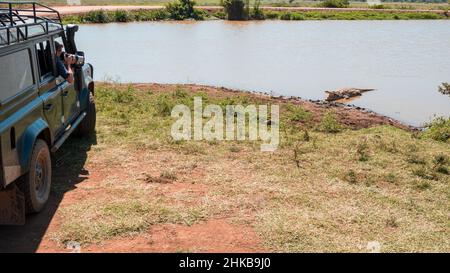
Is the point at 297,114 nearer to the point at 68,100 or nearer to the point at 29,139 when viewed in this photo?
the point at 68,100

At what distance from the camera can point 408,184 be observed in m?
7.05

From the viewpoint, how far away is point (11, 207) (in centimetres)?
486

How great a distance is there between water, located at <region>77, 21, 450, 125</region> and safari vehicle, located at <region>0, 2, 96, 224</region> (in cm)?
1003

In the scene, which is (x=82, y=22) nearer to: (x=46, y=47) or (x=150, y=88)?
(x=150, y=88)

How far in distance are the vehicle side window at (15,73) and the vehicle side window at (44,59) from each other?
415mm

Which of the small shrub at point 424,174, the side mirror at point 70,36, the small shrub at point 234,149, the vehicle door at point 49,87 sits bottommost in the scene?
the small shrub at point 424,174

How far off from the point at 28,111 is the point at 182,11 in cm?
4087

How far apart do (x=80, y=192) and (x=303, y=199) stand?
292 centimetres

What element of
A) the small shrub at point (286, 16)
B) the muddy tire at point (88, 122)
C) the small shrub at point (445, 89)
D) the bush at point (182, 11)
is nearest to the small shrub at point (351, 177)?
the muddy tire at point (88, 122)

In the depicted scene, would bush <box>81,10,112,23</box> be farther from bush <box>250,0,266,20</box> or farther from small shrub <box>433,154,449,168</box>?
small shrub <box>433,154,449,168</box>

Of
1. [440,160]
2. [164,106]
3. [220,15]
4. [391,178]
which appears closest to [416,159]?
[440,160]
